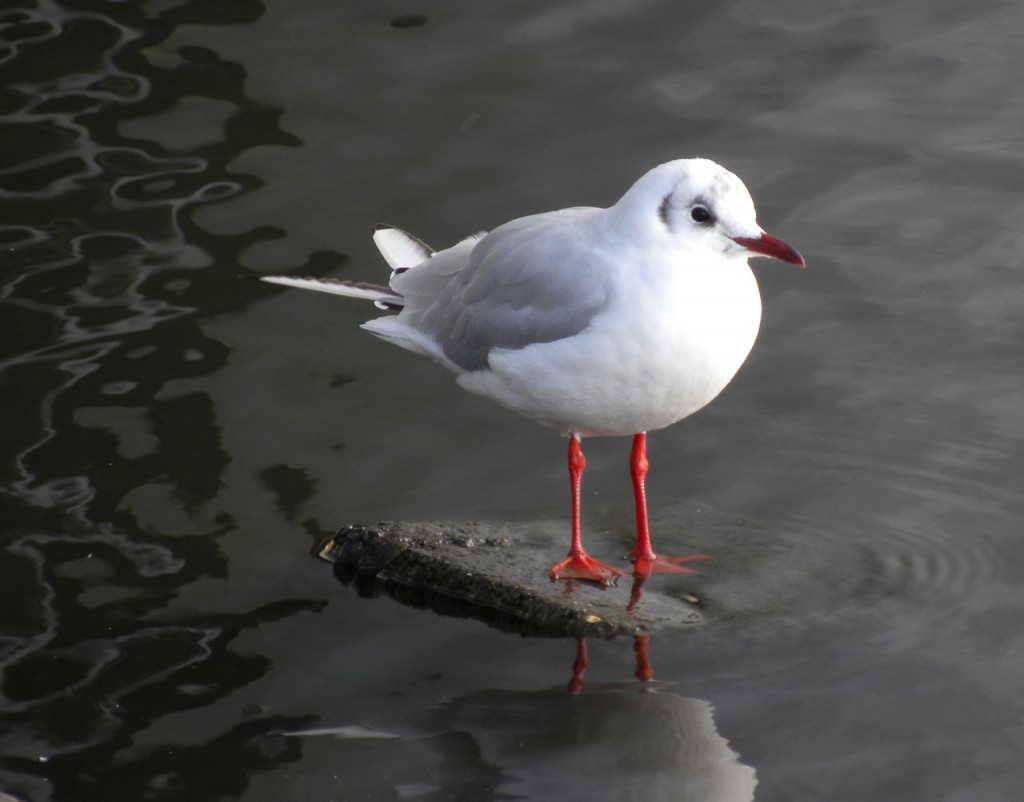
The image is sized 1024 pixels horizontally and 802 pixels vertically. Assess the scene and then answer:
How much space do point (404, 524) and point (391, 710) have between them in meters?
1.01

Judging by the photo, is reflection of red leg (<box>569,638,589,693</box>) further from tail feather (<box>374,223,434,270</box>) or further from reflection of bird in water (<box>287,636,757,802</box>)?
tail feather (<box>374,223,434,270</box>)

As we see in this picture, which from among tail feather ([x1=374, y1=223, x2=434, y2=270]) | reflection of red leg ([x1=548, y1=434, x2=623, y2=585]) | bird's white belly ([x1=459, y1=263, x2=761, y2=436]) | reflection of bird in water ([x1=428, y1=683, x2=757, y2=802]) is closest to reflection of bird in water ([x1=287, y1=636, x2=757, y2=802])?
reflection of bird in water ([x1=428, y1=683, x2=757, y2=802])

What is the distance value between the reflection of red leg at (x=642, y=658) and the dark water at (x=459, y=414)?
51 mm

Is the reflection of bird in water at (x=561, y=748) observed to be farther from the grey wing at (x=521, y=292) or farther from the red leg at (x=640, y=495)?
the grey wing at (x=521, y=292)

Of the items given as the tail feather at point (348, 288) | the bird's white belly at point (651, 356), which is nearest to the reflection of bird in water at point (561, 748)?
the bird's white belly at point (651, 356)

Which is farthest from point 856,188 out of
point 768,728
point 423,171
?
point 768,728

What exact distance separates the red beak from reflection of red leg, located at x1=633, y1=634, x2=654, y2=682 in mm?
1326

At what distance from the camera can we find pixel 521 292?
5688mm

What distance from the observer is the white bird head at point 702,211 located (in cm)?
520

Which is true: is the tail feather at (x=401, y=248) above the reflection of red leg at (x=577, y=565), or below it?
above

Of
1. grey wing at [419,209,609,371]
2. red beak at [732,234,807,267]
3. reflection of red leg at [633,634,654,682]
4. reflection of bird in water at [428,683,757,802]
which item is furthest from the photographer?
grey wing at [419,209,609,371]

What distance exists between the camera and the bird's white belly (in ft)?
16.9

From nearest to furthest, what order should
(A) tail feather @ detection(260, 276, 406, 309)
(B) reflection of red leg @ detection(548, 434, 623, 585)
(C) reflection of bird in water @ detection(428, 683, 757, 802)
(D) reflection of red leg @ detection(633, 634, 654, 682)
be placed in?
(C) reflection of bird in water @ detection(428, 683, 757, 802)
(D) reflection of red leg @ detection(633, 634, 654, 682)
(B) reflection of red leg @ detection(548, 434, 623, 585)
(A) tail feather @ detection(260, 276, 406, 309)

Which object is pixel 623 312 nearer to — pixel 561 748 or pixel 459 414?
pixel 561 748
